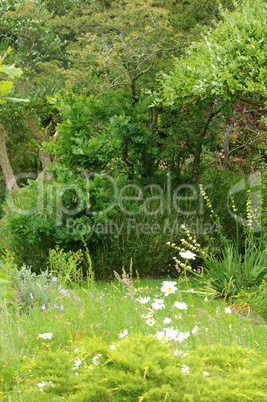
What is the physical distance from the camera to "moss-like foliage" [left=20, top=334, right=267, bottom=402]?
5.63 ft

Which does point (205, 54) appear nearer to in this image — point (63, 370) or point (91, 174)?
point (91, 174)

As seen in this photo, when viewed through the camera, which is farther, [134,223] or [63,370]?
[134,223]

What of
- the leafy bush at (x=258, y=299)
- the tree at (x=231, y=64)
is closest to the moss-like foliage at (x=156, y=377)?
the leafy bush at (x=258, y=299)

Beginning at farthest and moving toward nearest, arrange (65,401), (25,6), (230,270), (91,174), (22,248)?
(25,6), (22,248), (91,174), (230,270), (65,401)

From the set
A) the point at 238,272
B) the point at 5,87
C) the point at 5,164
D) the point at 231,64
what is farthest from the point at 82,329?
the point at 5,164

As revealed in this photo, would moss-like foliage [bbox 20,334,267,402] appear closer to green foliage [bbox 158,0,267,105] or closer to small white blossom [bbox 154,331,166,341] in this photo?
small white blossom [bbox 154,331,166,341]

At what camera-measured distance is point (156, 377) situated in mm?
1806

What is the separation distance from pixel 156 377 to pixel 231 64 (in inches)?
179

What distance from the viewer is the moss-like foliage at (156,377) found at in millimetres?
1717

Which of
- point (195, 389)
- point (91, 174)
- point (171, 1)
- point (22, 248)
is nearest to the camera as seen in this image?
point (195, 389)

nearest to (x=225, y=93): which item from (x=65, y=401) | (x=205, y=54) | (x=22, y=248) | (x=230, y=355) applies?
(x=205, y=54)

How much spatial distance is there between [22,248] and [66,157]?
1.72 metres

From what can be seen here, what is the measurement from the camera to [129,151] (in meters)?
7.32

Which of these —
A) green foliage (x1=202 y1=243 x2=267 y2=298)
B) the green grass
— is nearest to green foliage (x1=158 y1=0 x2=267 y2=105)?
green foliage (x1=202 y1=243 x2=267 y2=298)
